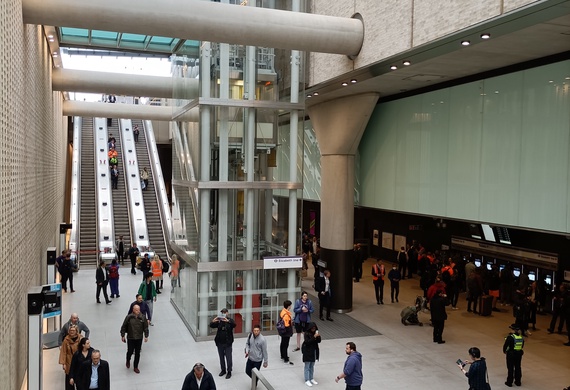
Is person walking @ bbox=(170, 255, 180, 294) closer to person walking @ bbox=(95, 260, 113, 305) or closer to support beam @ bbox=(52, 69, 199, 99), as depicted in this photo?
person walking @ bbox=(95, 260, 113, 305)

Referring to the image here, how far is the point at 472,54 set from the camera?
36.9 feet

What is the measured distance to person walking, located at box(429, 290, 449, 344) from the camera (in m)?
13.7

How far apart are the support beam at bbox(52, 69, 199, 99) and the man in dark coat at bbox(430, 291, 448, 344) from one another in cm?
1014

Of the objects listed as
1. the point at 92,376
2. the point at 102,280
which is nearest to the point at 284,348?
the point at 92,376

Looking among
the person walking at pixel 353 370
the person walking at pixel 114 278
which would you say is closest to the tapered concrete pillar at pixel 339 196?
the person walking at pixel 114 278

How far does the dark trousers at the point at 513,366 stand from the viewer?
35.6ft

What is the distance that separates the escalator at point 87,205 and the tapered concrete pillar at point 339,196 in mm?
13038

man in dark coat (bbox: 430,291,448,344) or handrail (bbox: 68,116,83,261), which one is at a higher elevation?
handrail (bbox: 68,116,83,261)

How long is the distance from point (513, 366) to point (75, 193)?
24593mm

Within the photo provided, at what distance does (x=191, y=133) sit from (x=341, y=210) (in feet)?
17.1

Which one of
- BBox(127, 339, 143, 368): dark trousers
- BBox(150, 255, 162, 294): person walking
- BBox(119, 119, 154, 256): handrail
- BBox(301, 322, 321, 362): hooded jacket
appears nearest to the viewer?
BBox(301, 322, 321, 362): hooded jacket

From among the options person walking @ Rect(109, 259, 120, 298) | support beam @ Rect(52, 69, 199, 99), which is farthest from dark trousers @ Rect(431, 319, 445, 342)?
support beam @ Rect(52, 69, 199, 99)

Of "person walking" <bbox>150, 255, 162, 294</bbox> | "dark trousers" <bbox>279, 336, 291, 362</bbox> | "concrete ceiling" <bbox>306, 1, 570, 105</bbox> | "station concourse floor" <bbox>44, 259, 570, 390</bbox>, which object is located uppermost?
"concrete ceiling" <bbox>306, 1, 570, 105</bbox>

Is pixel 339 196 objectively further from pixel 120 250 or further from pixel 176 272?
pixel 120 250
